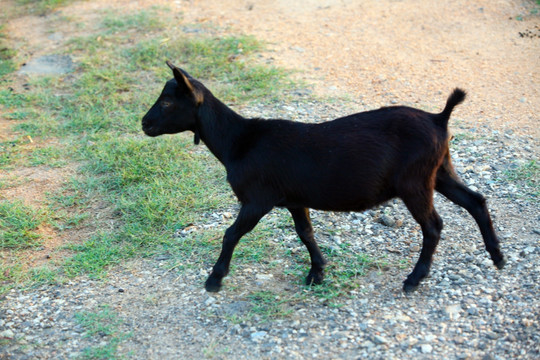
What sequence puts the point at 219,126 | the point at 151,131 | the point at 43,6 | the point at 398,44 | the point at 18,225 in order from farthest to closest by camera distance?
the point at 43,6, the point at 398,44, the point at 18,225, the point at 151,131, the point at 219,126

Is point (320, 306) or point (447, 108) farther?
point (320, 306)

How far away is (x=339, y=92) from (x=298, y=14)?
2.76m

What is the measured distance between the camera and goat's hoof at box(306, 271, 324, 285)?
4777 mm

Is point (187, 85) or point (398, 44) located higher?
point (187, 85)

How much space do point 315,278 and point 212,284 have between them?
77 cm

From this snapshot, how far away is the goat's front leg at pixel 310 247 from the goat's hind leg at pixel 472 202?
1.00m

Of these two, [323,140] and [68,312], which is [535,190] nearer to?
[323,140]

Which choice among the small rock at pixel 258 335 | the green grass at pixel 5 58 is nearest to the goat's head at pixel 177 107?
the small rock at pixel 258 335

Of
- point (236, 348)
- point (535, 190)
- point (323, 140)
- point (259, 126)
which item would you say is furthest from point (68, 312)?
point (535, 190)

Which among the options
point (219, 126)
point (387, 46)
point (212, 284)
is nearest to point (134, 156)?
point (219, 126)

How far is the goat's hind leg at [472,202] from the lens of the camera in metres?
4.59

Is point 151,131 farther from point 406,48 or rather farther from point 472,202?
point 406,48

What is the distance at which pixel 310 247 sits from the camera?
4777mm

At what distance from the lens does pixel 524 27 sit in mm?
9109
